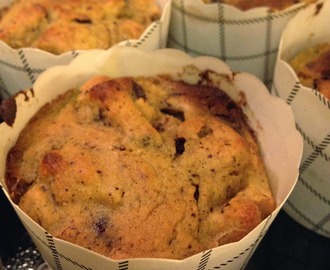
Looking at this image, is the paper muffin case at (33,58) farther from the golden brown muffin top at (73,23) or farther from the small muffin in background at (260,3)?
the small muffin in background at (260,3)

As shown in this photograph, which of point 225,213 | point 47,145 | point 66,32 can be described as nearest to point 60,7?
point 66,32

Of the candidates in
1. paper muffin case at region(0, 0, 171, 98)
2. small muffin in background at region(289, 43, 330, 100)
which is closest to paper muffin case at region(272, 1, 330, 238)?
small muffin in background at region(289, 43, 330, 100)

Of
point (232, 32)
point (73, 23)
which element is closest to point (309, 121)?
point (232, 32)

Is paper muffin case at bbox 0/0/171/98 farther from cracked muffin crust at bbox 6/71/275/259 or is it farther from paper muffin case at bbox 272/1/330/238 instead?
paper muffin case at bbox 272/1/330/238

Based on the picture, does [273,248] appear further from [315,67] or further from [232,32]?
[232,32]

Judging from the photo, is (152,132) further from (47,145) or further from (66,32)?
(66,32)
